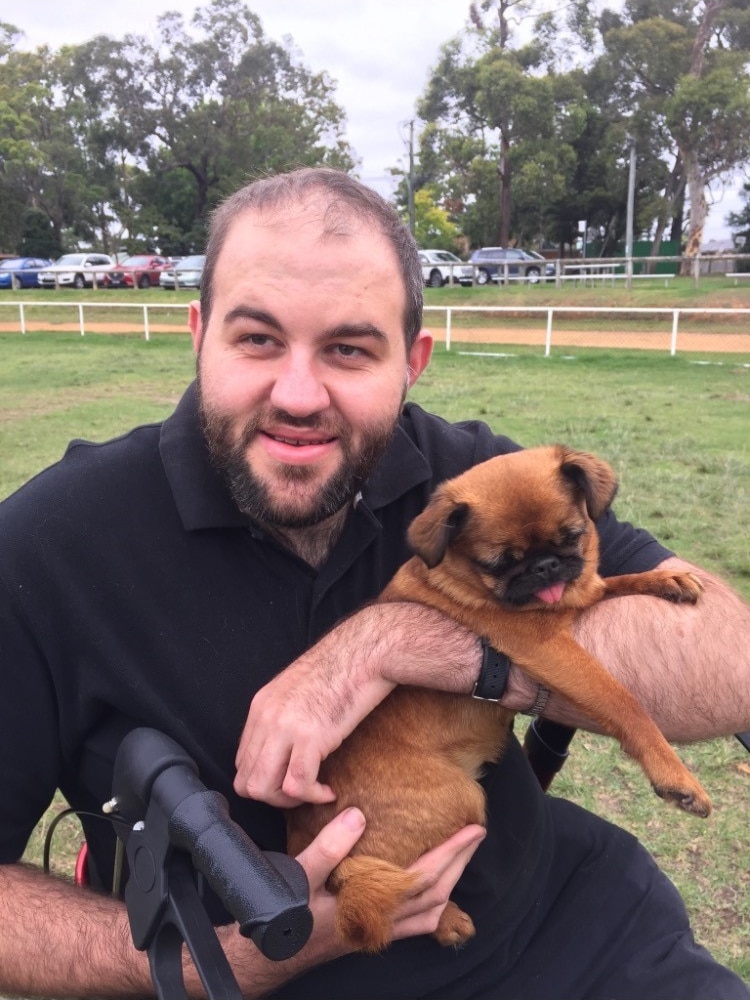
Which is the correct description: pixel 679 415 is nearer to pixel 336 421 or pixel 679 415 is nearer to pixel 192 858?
pixel 336 421

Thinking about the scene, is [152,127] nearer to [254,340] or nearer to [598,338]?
[598,338]

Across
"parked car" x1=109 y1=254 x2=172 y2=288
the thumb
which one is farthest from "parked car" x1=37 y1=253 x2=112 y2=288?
the thumb

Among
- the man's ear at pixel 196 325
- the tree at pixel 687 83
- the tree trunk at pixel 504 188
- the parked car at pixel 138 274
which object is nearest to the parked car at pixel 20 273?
the parked car at pixel 138 274

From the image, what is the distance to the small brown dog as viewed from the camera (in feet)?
7.05

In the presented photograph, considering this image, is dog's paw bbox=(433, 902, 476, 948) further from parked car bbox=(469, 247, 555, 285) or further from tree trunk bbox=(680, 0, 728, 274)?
tree trunk bbox=(680, 0, 728, 274)

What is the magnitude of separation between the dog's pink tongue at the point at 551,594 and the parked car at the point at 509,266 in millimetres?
32469

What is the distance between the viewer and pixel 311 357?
2121mm

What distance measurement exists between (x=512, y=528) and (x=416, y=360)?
582 millimetres

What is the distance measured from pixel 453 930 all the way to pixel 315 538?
3.42ft

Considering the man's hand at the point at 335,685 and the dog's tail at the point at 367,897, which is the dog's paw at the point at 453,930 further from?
the man's hand at the point at 335,685

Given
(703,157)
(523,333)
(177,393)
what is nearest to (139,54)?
(703,157)

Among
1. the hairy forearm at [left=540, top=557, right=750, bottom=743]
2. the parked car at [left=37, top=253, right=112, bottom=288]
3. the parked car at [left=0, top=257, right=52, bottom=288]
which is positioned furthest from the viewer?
the parked car at [left=0, top=257, right=52, bottom=288]

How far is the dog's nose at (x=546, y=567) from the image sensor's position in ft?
7.94

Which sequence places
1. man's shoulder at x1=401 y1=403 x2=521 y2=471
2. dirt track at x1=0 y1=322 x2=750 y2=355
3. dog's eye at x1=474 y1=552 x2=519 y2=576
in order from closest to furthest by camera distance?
dog's eye at x1=474 y1=552 x2=519 y2=576 < man's shoulder at x1=401 y1=403 x2=521 y2=471 < dirt track at x1=0 y1=322 x2=750 y2=355
